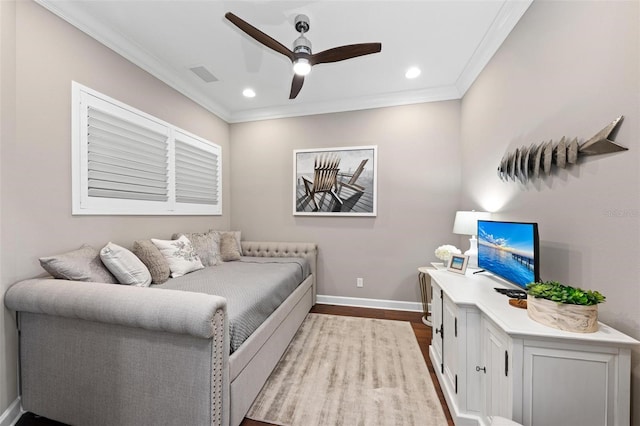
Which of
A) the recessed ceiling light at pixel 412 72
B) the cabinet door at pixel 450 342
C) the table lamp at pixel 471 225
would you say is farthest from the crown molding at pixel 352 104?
the cabinet door at pixel 450 342

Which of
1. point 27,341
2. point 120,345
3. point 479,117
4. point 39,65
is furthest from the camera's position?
point 479,117

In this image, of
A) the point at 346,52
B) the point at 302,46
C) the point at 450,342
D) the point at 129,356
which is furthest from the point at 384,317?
the point at 302,46

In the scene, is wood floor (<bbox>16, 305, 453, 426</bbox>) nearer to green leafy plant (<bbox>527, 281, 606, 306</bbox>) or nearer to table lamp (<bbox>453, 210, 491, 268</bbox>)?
table lamp (<bbox>453, 210, 491, 268</bbox>)

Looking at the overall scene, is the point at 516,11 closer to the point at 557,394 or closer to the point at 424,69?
the point at 424,69

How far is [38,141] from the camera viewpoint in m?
1.66

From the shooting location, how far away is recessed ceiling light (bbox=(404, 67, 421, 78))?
8.77 ft

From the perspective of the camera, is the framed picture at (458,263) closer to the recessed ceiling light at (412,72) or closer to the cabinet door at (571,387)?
the cabinet door at (571,387)

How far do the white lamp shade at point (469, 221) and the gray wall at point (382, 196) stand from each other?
0.82 m

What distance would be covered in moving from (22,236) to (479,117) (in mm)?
3993

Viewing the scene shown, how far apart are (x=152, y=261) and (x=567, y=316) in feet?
9.13

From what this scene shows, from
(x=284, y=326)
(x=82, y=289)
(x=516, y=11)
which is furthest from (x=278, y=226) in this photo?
(x=516, y=11)

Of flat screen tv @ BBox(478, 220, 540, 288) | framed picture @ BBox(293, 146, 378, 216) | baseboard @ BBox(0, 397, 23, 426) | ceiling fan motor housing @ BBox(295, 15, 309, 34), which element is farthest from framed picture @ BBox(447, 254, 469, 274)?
baseboard @ BBox(0, 397, 23, 426)

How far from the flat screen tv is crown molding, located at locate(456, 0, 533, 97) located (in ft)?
5.27

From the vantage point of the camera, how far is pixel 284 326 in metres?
2.19
